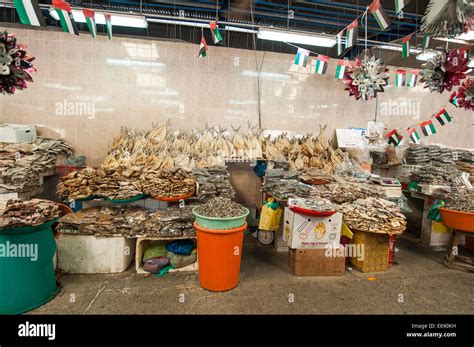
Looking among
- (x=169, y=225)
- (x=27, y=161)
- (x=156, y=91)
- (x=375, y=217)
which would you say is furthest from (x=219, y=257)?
(x=156, y=91)

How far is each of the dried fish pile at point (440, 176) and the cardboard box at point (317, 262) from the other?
7.63 feet

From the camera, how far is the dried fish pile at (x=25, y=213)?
2.44 metres

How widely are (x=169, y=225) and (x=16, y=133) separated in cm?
310

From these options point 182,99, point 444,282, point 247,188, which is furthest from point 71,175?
point 444,282

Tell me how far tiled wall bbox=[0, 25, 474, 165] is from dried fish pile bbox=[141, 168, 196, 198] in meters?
1.80

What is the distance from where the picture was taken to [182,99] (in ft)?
17.6

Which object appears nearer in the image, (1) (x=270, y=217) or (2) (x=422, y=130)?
(1) (x=270, y=217)

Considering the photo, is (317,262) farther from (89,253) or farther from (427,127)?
(427,127)

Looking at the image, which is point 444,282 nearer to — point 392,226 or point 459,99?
point 392,226

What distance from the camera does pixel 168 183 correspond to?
3785mm

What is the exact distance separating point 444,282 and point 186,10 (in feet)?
21.5

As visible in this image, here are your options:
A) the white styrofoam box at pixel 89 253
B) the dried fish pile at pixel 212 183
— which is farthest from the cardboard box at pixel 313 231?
the white styrofoam box at pixel 89 253
